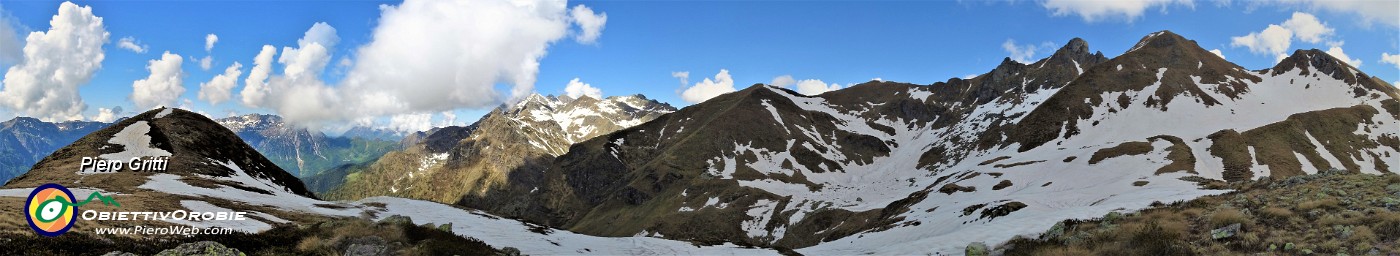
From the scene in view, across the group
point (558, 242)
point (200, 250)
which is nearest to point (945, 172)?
point (558, 242)

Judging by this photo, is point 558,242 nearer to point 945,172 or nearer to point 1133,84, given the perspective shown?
point 945,172

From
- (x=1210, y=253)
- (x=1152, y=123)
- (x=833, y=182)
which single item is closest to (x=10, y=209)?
(x=1210, y=253)

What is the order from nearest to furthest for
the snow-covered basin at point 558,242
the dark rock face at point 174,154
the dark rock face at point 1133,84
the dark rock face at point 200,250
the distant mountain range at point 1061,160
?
the dark rock face at point 200,250 → the snow-covered basin at point 558,242 → the dark rock face at point 174,154 → the distant mountain range at point 1061,160 → the dark rock face at point 1133,84

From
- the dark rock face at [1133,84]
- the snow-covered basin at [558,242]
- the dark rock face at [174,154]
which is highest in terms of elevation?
the dark rock face at [1133,84]

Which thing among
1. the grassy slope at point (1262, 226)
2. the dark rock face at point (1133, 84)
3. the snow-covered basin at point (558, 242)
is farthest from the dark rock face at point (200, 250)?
the dark rock face at point (1133, 84)

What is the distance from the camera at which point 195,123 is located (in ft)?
267

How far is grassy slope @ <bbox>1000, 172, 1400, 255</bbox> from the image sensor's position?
57.3 feet

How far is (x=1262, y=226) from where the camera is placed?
2000cm

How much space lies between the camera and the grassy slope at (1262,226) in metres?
17.5

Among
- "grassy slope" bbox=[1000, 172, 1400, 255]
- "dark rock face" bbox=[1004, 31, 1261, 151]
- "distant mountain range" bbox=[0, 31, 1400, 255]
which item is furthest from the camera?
"dark rock face" bbox=[1004, 31, 1261, 151]

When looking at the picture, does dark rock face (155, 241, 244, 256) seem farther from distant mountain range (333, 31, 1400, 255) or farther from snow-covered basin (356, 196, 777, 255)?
distant mountain range (333, 31, 1400, 255)

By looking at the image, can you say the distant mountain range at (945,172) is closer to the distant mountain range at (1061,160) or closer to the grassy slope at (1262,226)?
the distant mountain range at (1061,160)

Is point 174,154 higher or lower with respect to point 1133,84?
lower

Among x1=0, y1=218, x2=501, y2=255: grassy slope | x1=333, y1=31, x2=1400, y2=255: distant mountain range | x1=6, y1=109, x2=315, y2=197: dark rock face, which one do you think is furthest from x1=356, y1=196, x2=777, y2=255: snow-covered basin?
x1=6, y1=109, x2=315, y2=197: dark rock face
